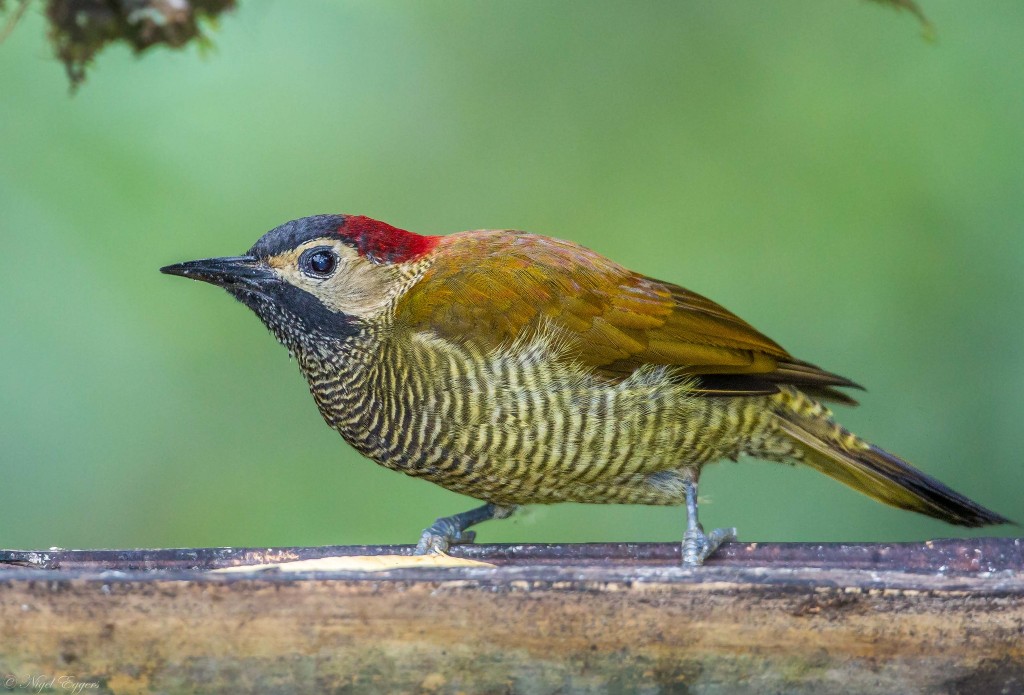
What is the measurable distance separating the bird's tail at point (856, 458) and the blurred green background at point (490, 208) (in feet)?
4.02

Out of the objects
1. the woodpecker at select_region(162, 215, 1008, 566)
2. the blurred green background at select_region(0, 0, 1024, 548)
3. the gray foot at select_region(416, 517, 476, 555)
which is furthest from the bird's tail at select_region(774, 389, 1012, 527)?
the blurred green background at select_region(0, 0, 1024, 548)

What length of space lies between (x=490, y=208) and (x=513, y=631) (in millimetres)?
3814

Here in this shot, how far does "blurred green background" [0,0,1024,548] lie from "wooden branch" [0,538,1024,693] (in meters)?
2.79

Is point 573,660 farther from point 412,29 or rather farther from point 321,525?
point 412,29

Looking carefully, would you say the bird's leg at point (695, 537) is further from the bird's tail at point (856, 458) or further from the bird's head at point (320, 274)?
the bird's head at point (320, 274)

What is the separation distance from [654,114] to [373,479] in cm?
229

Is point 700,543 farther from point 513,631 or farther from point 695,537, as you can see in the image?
point 513,631

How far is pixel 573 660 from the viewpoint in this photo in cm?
202

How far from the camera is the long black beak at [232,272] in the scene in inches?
123

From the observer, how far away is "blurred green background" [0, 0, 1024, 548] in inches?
195

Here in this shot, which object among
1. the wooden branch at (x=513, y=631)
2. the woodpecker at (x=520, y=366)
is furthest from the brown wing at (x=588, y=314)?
the wooden branch at (x=513, y=631)

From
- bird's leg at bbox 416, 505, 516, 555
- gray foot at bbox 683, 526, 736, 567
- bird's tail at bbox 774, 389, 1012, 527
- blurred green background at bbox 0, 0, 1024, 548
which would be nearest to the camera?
gray foot at bbox 683, 526, 736, 567

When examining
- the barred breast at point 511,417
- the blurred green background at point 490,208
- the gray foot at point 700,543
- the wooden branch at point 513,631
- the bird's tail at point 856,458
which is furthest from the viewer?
the blurred green background at point 490,208

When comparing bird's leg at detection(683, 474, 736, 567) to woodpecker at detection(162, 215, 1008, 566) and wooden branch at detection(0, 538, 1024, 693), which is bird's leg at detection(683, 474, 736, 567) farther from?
wooden branch at detection(0, 538, 1024, 693)
